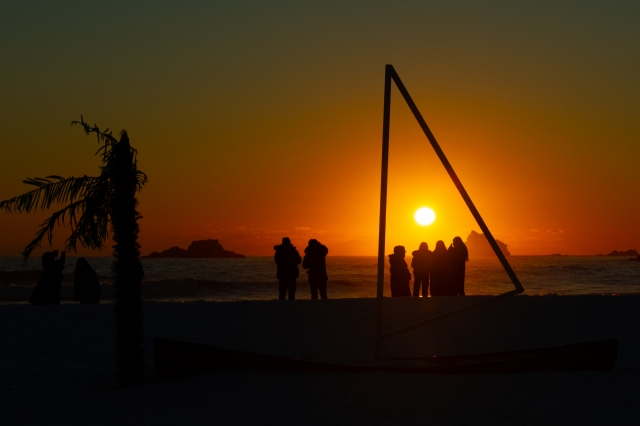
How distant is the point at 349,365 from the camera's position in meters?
7.36

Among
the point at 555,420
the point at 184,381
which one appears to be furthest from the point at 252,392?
the point at 555,420

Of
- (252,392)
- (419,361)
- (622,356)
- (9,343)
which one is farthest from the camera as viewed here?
(9,343)

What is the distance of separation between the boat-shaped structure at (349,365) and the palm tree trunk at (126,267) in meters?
0.26

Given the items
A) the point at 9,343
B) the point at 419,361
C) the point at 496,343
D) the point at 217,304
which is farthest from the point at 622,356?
the point at 217,304

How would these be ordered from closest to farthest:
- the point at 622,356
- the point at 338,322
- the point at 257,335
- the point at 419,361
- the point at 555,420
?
the point at 555,420, the point at 419,361, the point at 622,356, the point at 257,335, the point at 338,322

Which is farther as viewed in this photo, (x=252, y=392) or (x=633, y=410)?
(x=252, y=392)

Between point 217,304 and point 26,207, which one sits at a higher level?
point 26,207

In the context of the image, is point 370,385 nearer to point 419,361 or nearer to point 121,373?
point 419,361

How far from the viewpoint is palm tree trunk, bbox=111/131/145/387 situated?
708 centimetres

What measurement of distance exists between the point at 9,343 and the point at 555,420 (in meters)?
7.61

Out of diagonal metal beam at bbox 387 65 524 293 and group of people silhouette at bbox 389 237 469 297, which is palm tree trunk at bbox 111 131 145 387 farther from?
group of people silhouette at bbox 389 237 469 297

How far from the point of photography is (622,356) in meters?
8.94

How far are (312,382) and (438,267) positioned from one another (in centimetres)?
1218

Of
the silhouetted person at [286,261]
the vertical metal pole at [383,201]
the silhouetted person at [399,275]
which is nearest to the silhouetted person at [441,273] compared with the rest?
the silhouetted person at [399,275]
